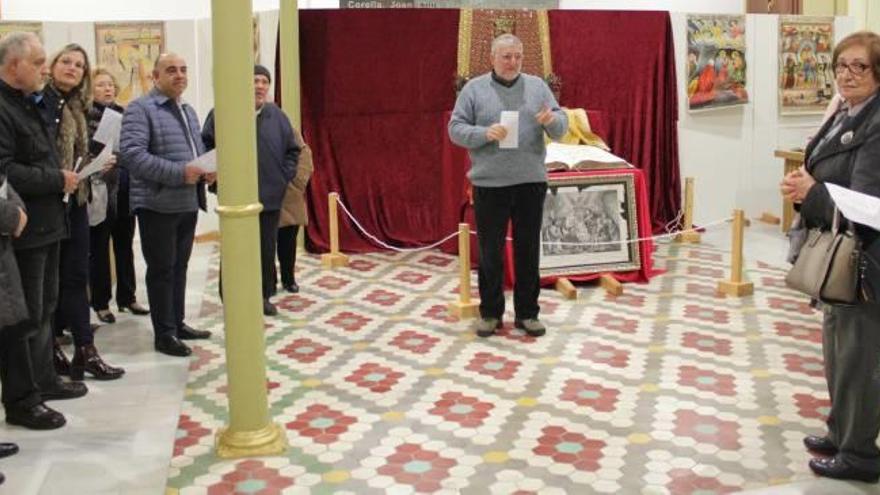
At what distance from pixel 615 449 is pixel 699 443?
0.34 metres

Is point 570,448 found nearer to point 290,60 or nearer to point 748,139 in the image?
point 290,60

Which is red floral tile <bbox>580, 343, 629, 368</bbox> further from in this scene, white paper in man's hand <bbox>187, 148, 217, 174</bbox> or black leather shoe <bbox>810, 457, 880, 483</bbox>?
white paper in man's hand <bbox>187, 148, 217, 174</bbox>

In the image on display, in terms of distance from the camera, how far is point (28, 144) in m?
3.78

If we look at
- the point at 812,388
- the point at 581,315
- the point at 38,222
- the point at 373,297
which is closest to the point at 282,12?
the point at 373,297

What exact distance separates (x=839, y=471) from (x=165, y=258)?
3.17 meters

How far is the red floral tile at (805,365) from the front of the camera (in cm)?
464

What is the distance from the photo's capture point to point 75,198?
4.34m

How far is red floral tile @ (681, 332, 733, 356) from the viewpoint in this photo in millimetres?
5008

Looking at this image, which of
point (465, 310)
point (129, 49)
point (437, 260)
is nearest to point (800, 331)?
point (465, 310)

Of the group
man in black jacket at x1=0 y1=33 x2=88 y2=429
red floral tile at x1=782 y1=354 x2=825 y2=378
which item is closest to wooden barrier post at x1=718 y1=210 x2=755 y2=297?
red floral tile at x1=782 y1=354 x2=825 y2=378

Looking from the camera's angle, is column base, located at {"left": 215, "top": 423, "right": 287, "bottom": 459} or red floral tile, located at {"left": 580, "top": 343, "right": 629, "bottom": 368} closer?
column base, located at {"left": 215, "top": 423, "right": 287, "bottom": 459}

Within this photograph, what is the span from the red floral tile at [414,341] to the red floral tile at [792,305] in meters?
2.15

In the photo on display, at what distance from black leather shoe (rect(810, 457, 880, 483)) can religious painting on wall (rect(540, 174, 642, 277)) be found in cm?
299

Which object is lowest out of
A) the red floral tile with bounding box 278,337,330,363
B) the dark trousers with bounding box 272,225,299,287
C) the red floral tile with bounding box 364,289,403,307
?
the red floral tile with bounding box 278,337,330,363
